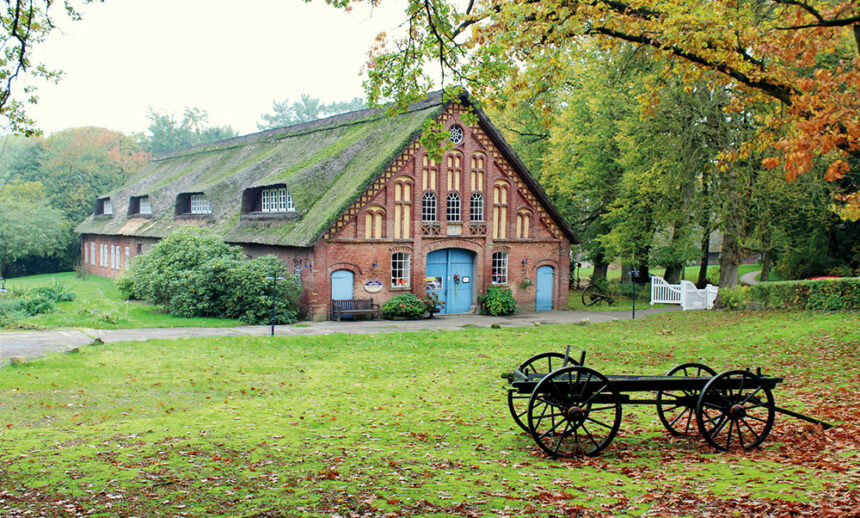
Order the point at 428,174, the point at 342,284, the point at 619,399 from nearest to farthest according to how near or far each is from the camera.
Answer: the point at 619,399
the point at 342,284
the point at 428,174

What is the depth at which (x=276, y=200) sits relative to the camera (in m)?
30.9

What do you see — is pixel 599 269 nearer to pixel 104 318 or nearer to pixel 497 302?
pixel 497 302

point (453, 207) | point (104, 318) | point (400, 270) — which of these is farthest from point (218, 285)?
point (453, 207)

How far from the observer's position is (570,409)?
28.2 feet

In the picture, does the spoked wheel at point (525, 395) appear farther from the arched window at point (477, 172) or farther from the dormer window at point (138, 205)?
the dormer window at point (138, 205)

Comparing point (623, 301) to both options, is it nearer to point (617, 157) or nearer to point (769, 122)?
point (617, 157)

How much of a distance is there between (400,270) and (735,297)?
1333cm

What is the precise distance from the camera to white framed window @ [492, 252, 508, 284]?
31.6 meters

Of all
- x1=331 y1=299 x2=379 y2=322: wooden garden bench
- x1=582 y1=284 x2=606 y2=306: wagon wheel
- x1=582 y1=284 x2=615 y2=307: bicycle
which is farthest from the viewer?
x1=582 y1=284 x2=606 y2=306: wagon wheel

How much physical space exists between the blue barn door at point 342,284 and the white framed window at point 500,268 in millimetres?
7008

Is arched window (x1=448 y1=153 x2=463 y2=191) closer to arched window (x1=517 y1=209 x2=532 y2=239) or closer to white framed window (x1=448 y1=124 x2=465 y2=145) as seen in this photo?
white framed window (x1=448 y1=124 x2=465 y2=145)

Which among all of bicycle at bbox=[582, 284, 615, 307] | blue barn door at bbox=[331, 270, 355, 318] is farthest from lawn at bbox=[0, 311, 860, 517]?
bicycle at bbox=[582, 284, 615, 307]

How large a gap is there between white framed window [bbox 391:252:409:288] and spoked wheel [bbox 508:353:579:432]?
458 inches

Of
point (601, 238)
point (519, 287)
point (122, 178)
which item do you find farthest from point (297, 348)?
point (122, 178)
